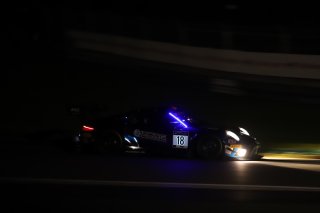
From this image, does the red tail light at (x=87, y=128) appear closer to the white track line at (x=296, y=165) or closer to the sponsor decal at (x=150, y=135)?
the sponsor decal at (x=150, y=135)

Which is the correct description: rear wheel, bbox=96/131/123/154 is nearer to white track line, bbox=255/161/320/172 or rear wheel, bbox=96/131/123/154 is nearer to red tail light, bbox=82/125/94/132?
red tail light, bbox=82/125/94/132

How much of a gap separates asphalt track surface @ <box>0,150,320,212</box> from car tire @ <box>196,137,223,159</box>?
1.70 ft

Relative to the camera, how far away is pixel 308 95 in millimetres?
21109

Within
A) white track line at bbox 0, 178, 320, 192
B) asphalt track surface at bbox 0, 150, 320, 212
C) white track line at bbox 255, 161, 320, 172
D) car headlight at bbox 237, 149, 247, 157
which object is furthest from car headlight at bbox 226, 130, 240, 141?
white track line at bbox 0, 178, 320, 192

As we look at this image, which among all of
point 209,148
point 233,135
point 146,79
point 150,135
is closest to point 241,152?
point 233,135

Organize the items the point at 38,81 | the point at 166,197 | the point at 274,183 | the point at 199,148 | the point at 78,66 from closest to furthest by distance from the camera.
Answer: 1. the point at 166,197
2. the point at 274,183
3. the point at 199,148
4. the point at 38,81
5. the point at 78,66

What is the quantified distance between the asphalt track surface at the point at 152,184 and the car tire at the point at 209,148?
52 centimetres

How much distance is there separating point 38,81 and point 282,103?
985 centimetres

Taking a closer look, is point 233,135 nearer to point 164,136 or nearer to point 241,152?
point 241,152

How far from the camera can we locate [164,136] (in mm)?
13102

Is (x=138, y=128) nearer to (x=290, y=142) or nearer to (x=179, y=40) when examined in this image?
(x=290, y=142)

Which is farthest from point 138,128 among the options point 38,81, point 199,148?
point 38,81

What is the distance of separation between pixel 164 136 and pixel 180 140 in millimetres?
380

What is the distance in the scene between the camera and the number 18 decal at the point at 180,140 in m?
13.0
